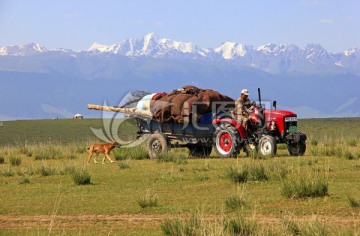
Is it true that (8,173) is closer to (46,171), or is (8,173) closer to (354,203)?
(46,171)

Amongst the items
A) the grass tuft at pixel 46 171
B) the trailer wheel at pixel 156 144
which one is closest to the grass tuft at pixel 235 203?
the grass tuft at pixel 46 171

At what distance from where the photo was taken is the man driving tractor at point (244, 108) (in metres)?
24.3

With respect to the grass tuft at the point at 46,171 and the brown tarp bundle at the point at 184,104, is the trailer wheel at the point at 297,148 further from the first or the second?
the grass tuft at the point at 46,171

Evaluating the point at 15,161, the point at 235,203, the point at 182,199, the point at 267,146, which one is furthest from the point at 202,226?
the point at 15,161

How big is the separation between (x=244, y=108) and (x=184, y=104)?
6.28 feet

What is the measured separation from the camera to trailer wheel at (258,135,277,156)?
2378 cm

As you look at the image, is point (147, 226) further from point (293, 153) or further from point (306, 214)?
point (293, 153)

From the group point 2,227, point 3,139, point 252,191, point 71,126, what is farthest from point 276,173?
point 71,126

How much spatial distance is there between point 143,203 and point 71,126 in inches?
2162

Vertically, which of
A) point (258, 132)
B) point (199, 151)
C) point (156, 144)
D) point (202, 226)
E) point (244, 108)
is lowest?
point (202, 226)

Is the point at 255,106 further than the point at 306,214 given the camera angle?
Yes

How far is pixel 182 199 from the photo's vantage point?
14.8 m

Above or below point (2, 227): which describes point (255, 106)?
above

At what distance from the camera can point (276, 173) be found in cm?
1706
